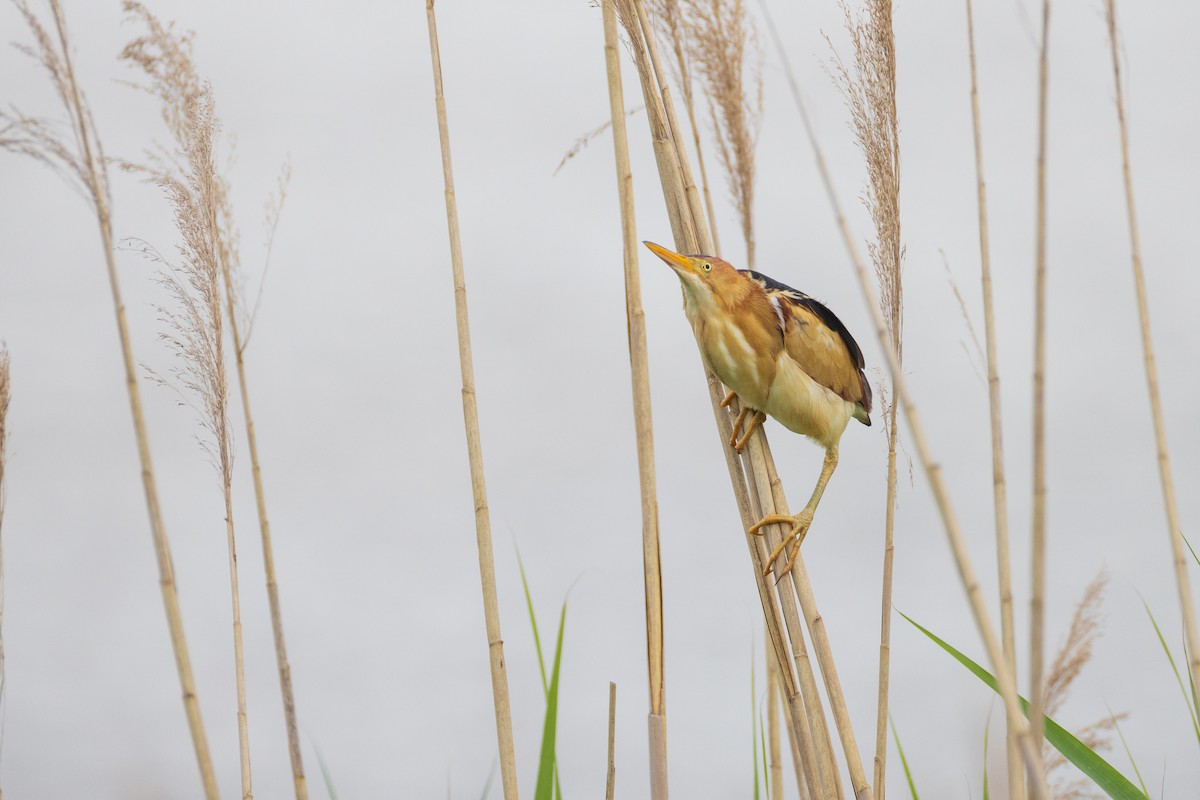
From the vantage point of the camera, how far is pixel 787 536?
1.80 meters

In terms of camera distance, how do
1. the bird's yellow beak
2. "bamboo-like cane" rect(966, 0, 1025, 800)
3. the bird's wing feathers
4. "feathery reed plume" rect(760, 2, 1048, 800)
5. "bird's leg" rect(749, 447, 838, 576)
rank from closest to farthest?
1. "feathery reed plume" rect(760, 2, 1048, 800)
2. "bamboo-like cane" rect(966, 0, 1025, 800)
3. "bird's leg" rect(749, 447, 838, 576)
4. the bird's yellow beak
5. the bird's wing feathers

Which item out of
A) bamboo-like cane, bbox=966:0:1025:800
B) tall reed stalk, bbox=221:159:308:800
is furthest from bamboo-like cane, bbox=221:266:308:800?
bamboo-like cane, bbox=966:0:1025:800

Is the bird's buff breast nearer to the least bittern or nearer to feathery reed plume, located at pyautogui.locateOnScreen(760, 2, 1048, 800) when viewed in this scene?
the least bittern

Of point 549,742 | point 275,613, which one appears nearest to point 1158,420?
point 549,742

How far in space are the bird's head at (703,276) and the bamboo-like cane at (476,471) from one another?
36 cm

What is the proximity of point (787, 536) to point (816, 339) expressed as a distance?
1.61 ft

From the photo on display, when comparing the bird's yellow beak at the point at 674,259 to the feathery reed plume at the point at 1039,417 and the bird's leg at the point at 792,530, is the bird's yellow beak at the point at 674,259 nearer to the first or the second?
A: the bird's leg at the point at 792,530

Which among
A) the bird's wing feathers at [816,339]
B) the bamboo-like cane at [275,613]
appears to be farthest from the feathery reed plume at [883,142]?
the bamboo-like cane at [275,613]

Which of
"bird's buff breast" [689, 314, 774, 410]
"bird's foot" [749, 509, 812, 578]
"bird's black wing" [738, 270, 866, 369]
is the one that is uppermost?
"bird's black wing" [738, 270, 866, 369]

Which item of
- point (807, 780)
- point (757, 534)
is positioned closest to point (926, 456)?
point (757, 534)

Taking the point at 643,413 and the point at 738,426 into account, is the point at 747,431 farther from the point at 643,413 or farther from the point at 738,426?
the point at 643,413

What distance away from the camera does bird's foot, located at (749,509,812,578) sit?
5.88 feet

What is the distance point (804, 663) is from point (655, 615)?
306mm

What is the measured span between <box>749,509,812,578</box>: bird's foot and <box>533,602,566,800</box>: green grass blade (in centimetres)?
41
